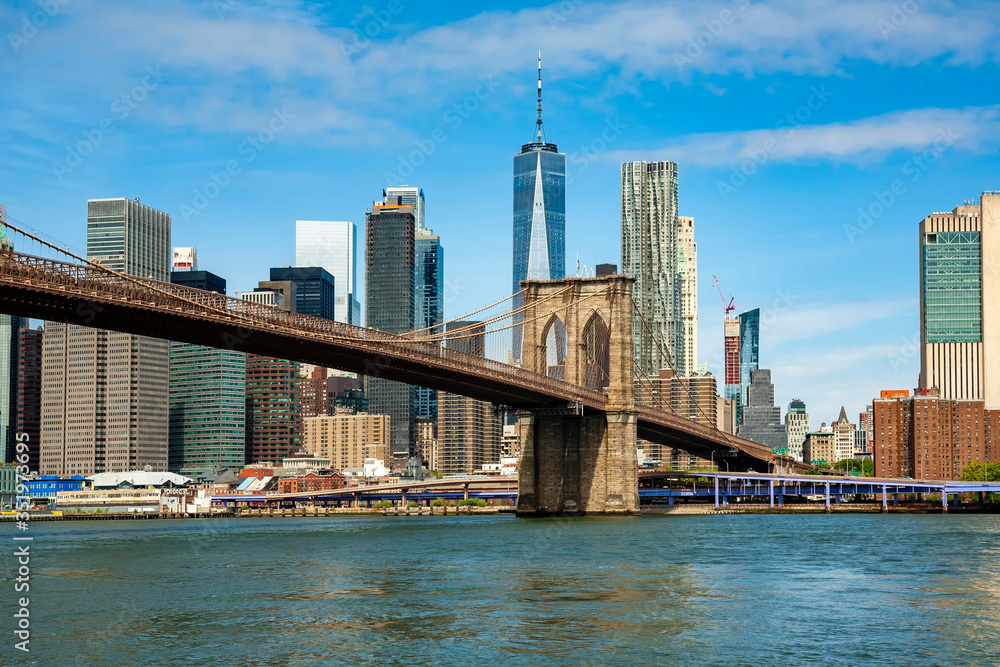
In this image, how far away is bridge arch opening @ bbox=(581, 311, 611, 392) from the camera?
83.3 metres

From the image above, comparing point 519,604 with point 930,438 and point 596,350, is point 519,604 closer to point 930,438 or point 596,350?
point 596,350

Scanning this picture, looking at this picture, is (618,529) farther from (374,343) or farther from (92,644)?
(92,644)

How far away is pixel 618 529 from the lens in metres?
61.9

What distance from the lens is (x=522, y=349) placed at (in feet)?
272

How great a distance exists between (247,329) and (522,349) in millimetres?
33203

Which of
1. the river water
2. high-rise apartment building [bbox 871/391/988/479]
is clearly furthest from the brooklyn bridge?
high-rise apartment building [bbox 871/391/988/479]

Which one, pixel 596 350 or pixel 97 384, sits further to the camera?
pixel 97 384

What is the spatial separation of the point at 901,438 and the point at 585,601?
139599 millimetres

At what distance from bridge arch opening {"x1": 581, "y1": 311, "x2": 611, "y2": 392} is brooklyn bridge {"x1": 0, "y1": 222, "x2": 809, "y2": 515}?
146 millimetres

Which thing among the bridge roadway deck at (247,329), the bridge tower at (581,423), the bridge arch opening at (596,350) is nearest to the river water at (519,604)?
the bridge roadway deck at (247,329)

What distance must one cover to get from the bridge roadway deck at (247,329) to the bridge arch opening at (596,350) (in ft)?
17.3

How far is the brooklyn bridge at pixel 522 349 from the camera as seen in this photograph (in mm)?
46625

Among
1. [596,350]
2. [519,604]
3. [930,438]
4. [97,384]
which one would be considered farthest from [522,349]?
[97,384]

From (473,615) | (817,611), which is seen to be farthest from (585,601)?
(817,611)
